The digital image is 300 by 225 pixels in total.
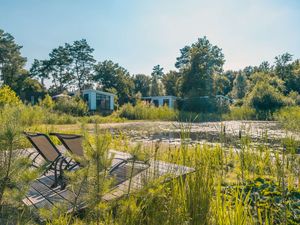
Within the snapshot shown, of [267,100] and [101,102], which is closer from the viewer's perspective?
[267,100]

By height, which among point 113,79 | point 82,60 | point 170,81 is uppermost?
point 82,60

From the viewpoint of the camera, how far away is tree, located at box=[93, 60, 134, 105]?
34.0 meters

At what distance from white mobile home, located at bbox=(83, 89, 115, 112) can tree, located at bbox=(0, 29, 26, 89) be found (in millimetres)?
12228

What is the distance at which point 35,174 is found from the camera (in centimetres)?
98

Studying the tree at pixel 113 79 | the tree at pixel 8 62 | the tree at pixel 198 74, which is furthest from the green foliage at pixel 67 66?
the tree at pixel 198 74

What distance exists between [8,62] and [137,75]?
1944 centimetres

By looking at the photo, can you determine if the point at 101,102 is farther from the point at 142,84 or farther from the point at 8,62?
the point at 142,84

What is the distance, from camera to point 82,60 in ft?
132

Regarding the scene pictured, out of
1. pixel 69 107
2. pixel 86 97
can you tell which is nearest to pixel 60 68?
pixel 86 97

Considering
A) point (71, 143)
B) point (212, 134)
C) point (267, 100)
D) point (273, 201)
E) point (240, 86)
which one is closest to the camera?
point (273, 201)

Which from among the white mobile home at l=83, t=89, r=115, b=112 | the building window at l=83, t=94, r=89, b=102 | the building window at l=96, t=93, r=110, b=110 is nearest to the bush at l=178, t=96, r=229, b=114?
the white mobile home at l=83, t=89, r=115, b=112

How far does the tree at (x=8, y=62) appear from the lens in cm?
A: 3018

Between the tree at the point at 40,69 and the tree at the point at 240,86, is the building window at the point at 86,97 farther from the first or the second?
the tree at the point at 240,86

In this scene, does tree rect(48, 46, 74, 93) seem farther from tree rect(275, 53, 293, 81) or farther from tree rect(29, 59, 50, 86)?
tree rect(275, 53, 293, 81)
